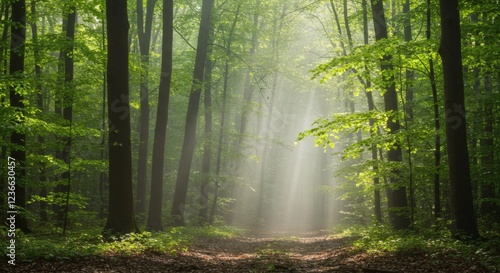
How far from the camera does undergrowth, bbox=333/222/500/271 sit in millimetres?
7824

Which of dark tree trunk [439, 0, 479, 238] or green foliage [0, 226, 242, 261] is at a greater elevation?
dark tree trunk [439, 0, 479, 238]

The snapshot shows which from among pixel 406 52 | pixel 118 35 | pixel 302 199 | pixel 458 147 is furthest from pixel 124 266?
pixel 302 199

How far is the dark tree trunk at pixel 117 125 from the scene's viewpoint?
10531mm

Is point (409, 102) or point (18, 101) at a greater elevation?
point (409, 102)

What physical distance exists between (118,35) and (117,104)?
1855mm

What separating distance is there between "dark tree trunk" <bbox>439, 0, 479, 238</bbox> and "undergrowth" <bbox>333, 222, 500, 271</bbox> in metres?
0.52

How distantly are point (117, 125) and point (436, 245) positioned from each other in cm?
858

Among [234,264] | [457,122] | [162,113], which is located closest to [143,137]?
[162,113]

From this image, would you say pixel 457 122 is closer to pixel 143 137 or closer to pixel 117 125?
pixel 117 125

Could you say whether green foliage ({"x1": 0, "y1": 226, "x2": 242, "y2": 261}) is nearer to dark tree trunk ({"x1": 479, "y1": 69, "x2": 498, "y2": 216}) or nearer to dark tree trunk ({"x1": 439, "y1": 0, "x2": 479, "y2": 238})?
dark tree trunk ({"x1": 439, "y1": 0, "x2": 479, "y2": 238})

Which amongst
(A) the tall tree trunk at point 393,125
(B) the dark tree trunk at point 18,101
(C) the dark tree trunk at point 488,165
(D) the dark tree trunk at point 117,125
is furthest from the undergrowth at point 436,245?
(B) the dark tree trunk at point 18,101

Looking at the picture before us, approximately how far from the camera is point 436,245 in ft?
30.1

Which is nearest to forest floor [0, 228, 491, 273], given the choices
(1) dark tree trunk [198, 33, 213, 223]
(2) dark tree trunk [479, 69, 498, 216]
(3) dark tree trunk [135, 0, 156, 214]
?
(2) dark tree trunk [479, 69, 498, 216]

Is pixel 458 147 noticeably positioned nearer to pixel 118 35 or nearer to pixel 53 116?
pixel 118 35
